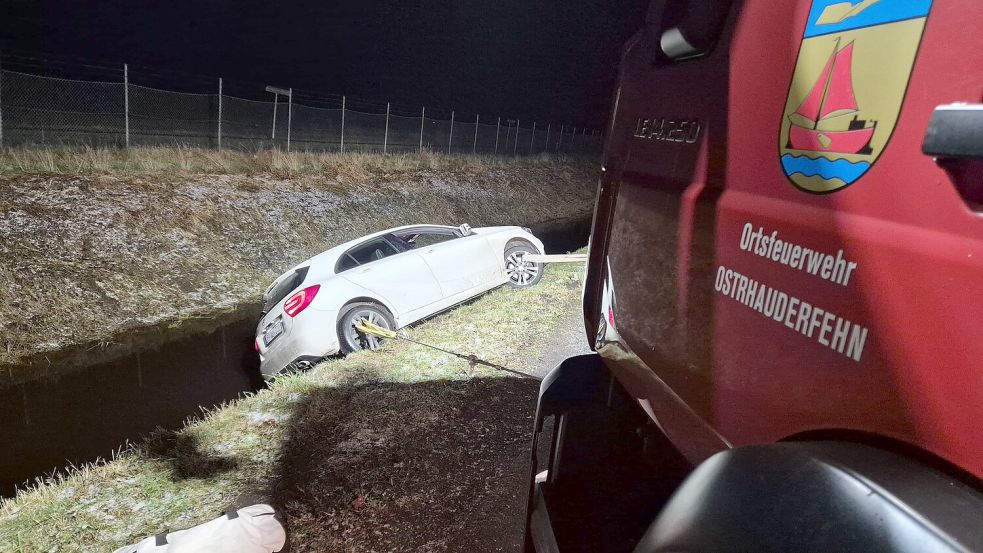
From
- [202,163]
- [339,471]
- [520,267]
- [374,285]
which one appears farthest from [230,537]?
[202,163]

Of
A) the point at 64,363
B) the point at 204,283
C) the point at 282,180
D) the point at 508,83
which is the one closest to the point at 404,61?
the point at 508,83

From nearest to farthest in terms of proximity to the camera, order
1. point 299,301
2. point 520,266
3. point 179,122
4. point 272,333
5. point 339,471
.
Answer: point 339,471, point 299,301, point 272,333, point 520,266, point 179,122

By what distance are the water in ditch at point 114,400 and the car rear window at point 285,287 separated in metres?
0.99

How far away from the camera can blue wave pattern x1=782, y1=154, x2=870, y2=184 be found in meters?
1.22

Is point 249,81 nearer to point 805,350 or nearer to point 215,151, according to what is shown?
point 215,151

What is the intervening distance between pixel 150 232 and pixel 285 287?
519cm

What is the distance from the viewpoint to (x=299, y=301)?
6.81 metres

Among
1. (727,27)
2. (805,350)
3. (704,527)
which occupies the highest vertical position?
(727,27)

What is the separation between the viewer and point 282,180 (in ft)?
48.0

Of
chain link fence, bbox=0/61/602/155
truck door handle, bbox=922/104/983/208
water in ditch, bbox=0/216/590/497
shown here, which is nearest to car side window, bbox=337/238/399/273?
water in ditch, bbox=0/216/590/497

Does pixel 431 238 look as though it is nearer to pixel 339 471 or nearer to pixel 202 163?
pixel 339 471

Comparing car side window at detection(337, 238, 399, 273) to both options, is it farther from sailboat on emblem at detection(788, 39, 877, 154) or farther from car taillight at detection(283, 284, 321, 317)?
sailboat on emblem at detection(788, 39, 877, 154)

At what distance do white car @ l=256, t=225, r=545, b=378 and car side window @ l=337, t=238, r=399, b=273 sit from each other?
1 centimetres

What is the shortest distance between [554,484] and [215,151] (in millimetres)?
15193
